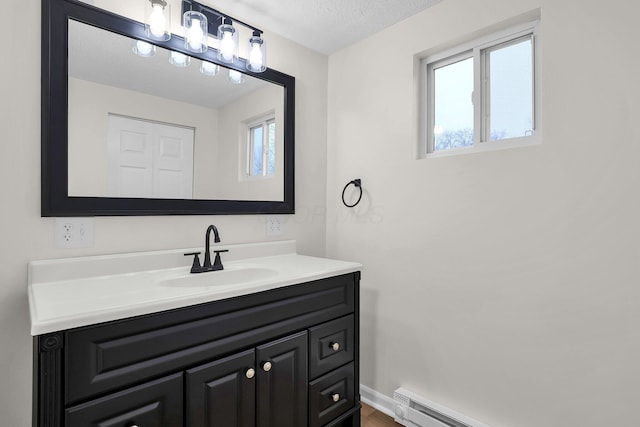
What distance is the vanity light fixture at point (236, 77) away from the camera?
172 centimetres

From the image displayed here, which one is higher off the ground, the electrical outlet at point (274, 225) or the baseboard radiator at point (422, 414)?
the electrical outlet at point (274, 225)

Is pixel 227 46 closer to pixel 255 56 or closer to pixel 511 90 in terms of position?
pixel 255 56

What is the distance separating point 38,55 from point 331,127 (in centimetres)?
152

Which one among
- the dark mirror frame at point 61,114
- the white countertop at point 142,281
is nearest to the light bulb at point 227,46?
the dark mirror frame at point 61,114

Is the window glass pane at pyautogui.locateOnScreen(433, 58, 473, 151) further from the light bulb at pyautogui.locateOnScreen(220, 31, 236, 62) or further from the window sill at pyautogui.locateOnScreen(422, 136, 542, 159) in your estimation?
the light bulb at pyautogui.locateOnScreen(220, 31, 236, 62)

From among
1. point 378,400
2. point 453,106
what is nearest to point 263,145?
point 453,106

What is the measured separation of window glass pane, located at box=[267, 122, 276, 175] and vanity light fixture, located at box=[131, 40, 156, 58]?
677mm

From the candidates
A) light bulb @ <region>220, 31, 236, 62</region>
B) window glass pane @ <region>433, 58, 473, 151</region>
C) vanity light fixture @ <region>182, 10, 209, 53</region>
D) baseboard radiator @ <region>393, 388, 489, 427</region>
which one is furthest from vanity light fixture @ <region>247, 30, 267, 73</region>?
baseboard radiator @ <region>393, 388, 489, 427</region>

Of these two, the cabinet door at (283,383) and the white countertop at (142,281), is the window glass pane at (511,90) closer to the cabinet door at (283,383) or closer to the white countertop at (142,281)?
the white countertop at (142,281)

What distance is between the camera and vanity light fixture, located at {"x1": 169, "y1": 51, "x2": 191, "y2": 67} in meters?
1.53

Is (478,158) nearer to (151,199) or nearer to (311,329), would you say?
(311,329)

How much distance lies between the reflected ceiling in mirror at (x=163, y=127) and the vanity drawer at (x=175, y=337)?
69 cm

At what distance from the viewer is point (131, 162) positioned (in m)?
1.41

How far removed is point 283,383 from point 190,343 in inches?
16.9
